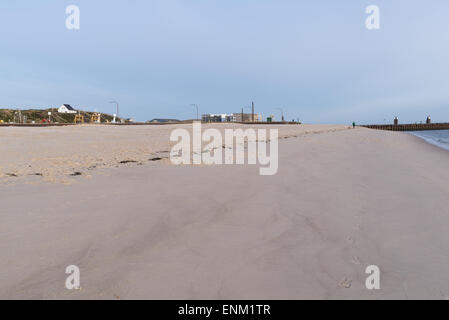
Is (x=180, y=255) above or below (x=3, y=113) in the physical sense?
below

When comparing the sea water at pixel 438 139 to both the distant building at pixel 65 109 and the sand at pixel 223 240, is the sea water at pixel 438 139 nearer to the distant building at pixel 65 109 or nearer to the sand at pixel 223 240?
the sand at pixel 223 240

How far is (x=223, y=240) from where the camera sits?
242 cm

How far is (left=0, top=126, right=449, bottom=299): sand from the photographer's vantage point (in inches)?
69.2

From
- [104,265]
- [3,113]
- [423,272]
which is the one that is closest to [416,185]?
[423,272]

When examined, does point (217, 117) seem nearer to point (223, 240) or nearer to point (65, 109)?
point (65, 109)

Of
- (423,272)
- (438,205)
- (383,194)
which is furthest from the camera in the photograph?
(383,194)

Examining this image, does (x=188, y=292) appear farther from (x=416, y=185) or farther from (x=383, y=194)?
(x=416, y=185)

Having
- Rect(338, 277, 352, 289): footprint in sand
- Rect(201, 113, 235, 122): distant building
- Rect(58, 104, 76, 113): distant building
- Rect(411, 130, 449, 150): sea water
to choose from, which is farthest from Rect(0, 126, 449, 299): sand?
Rect(58, 104, 76, 113): distant building

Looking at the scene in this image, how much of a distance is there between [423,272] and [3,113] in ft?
369

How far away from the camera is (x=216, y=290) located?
171 cm

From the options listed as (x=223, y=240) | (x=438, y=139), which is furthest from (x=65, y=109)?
(x=223, y=240)

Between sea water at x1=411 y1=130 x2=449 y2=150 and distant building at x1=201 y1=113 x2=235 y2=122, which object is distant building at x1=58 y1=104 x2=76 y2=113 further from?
sea water at x1=411 y1=130 x2=449 y2=150

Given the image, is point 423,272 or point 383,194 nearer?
point 423,272
